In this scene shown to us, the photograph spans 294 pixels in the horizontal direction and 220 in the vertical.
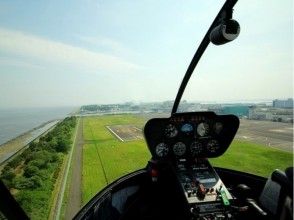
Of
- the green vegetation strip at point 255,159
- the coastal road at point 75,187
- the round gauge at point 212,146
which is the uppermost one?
the round gauge at point 212,146

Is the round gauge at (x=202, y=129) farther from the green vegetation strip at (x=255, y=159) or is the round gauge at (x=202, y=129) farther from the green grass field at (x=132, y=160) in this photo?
the green vegetation strip at (x=255, y=159)

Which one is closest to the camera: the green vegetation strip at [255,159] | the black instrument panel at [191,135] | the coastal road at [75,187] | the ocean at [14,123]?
the black instrument panel at [191,135]

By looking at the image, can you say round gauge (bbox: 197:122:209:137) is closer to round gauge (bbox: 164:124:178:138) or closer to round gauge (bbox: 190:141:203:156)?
round gauge (bbox: 190:141:203:156)

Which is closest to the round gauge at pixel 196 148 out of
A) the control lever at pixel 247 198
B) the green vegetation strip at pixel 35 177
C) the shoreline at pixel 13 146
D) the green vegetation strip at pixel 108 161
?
the control lever at pixel 247 198

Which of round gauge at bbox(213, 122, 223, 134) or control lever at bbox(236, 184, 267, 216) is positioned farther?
round gauge at bbox(213, 122, 223, 134)

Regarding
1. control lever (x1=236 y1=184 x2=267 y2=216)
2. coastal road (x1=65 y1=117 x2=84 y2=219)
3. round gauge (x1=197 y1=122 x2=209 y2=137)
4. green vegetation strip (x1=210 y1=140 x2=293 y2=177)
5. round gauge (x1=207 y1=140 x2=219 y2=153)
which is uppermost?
round gauge (x1=197 y1=122 x2=209 y2=137)

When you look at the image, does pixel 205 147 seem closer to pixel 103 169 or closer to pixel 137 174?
pixel 137 174

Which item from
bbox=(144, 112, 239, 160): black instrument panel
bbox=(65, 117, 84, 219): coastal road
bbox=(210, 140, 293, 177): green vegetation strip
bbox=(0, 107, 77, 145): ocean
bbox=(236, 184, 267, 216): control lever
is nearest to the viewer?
bbox=(236, 184, 267, 216): control lever

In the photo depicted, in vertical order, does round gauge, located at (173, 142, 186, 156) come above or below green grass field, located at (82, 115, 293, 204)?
above

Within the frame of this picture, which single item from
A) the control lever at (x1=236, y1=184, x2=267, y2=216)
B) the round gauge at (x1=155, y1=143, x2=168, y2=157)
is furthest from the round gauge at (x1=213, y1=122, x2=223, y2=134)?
the control lever at (x1=236, y1=184, x2=267, y2=216)
